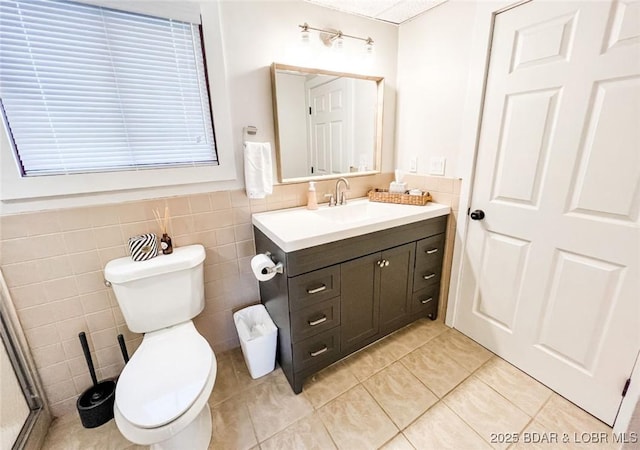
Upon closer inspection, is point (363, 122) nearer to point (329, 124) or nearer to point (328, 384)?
point (329, 124)

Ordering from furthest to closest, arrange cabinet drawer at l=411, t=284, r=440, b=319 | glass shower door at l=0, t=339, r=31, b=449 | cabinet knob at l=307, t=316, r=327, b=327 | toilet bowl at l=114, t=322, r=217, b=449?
cabinet drawer at l=411, t=284, r=440, b=319 < cabinet knob at l=307, t=316, r=327, b=327 < glass shower door at l=0, t=339, r=31, b=449 < toilet bowl at l=114, t=322, r=217, b=449

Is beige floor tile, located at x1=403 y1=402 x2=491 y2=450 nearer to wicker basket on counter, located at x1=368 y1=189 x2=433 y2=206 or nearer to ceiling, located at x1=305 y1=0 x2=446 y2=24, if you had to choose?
wicker basket on counter, located at x1=368 y1=189 x2=433 y2=206

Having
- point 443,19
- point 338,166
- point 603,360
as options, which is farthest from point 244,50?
point 603,360

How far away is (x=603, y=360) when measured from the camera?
1235 mm

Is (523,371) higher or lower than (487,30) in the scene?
lower

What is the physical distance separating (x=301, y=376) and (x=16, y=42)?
1.91 metres

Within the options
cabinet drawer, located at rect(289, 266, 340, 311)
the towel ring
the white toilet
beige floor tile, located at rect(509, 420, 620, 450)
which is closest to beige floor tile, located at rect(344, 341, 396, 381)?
cabinet drawer, located at rect(289, 266, 340, 311)

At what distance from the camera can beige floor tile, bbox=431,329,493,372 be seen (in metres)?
1.64

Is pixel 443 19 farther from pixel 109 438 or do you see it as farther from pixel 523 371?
pixel 109 438

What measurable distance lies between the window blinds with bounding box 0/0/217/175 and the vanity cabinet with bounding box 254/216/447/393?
2.44 ft

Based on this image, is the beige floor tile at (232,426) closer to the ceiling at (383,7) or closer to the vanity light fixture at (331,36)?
the vanity light fixture at (331,36)

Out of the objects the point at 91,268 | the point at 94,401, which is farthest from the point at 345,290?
the point at 94,401

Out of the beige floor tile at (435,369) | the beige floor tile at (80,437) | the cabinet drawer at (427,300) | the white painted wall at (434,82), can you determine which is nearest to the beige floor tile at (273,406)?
the beige floor tile at (80,437)

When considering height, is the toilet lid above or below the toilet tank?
below
